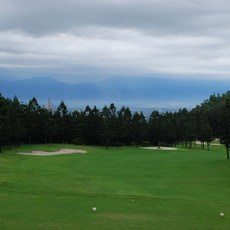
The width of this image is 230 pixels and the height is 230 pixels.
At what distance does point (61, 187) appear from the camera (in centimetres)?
2928

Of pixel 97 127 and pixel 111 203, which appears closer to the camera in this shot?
pixel 111 203

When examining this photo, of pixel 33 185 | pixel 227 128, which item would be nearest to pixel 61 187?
pixel 33 185

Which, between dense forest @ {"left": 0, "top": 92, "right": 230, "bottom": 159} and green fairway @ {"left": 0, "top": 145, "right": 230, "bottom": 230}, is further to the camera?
dense forest @ {"left": 0, "top": 92, "right": 230, "bottom": 159}

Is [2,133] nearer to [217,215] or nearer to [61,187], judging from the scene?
[61,187]

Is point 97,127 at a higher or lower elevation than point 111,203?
higher

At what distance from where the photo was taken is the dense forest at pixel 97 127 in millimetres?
80812

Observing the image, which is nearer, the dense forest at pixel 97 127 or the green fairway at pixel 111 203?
the green fairway at pixel 111 203

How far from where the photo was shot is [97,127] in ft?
295

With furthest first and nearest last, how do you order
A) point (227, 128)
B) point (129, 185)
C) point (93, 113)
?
1. point (93, 113)
2. point (227, 128)
3. point (129, 185)

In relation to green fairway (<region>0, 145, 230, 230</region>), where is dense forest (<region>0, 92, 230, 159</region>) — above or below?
above

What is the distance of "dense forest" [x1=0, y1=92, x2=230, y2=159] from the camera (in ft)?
265

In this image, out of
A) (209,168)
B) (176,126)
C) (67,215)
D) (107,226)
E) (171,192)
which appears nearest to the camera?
(107,226)

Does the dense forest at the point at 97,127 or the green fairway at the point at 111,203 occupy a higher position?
the dense forest at the point at 97,127

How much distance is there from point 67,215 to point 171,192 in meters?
14.2
